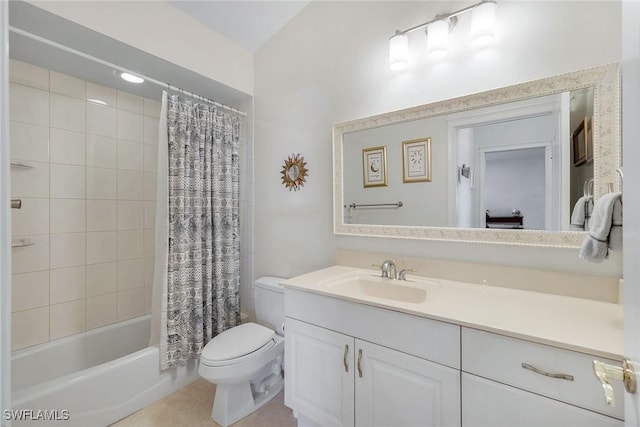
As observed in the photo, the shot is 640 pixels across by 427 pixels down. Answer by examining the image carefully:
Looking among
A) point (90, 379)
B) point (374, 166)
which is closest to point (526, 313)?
point (374, 166)

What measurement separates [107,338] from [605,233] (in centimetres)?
295

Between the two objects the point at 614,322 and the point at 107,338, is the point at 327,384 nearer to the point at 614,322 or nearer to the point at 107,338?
the point at 614,322

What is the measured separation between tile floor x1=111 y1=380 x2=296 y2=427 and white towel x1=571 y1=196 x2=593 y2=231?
1.75 metres

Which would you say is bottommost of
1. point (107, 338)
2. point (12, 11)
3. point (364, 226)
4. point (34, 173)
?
point (107, 338)

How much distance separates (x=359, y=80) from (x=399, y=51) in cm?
31

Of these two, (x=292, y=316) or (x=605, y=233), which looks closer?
(x=605, y=233)

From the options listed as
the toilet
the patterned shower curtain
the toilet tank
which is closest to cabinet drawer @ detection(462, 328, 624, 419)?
the toilet

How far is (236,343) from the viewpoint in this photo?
5.53 feet

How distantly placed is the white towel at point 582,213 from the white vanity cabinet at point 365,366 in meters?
0.73

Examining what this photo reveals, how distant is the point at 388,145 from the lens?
1749 millimetres

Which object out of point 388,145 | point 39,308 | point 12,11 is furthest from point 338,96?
point 39,308

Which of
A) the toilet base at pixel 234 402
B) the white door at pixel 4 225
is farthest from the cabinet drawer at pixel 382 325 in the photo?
the white door at pixel 4 225

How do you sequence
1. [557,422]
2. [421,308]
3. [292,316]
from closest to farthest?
[557,422], [421,308], [292,316]

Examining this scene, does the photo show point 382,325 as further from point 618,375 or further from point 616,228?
point 616,228
